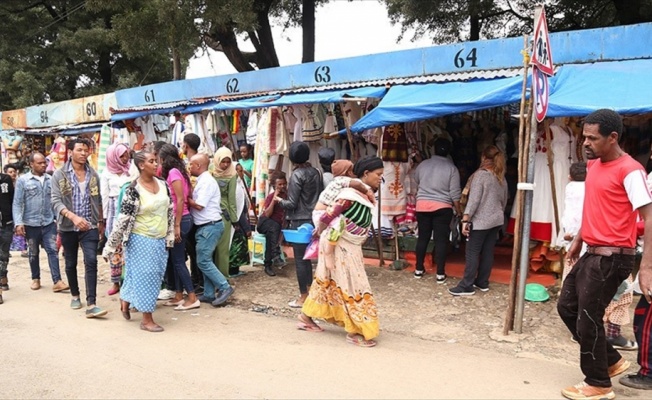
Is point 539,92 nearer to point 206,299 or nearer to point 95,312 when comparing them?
point 206,299

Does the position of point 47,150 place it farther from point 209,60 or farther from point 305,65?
point 305,65

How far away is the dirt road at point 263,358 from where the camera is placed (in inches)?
143

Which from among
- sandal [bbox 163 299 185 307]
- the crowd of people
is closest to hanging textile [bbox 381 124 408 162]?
the crowd of people

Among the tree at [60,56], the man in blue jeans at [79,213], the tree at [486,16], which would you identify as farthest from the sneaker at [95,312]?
the tree at [60,56]

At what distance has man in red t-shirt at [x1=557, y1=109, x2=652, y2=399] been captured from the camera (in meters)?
3.25

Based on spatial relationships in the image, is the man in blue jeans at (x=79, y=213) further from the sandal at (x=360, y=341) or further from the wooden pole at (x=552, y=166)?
the wooden pole at (x=552, y=166)

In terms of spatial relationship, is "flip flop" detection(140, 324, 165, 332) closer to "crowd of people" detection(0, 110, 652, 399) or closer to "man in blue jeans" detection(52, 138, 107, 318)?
"crowd of people" detection(0, 110, 652, 399)

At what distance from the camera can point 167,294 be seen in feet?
20.1

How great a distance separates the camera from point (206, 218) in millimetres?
5723

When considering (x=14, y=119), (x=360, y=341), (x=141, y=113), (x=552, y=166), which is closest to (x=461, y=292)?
(x=552, y=166)

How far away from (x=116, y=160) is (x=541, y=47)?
14.7 ft

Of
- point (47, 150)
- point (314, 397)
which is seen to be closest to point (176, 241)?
point (314, 397)

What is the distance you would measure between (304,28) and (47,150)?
7910 millimetres

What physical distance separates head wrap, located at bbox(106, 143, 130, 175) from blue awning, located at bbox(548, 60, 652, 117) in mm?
4464
